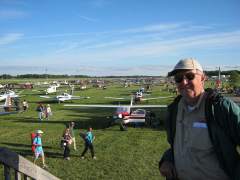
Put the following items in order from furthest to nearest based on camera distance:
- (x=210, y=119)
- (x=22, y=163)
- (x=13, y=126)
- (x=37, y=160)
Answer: (x=13, y=126) < (x=37, y=160) < (x=22, y=163) < (x=210, y=119)

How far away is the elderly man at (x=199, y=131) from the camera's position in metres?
2.39

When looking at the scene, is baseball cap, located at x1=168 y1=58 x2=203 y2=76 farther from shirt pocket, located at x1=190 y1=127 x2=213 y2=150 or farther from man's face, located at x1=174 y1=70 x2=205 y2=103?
shirt pocket, located at x1=190 y1=127 x2=213 y2=150

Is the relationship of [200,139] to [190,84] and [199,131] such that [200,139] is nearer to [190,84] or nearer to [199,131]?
[199,131]

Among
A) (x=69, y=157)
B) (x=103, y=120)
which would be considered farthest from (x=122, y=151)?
(x=103, y=120)

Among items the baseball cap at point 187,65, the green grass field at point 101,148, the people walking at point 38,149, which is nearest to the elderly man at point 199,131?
the baseball cap at point 187,65

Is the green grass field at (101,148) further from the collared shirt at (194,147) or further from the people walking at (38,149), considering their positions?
the collared shirt at (194,147)

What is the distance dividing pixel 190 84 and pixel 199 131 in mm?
368

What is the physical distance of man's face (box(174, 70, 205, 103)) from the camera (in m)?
2.66

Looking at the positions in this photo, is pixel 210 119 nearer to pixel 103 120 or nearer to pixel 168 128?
pixel 168 128

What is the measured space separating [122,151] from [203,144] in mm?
13365

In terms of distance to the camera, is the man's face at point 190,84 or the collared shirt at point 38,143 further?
the collared shirt at point 38,143

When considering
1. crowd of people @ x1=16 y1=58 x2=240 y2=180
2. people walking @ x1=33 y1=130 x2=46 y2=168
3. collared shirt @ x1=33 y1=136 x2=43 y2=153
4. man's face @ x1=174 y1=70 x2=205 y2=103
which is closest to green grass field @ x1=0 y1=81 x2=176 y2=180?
people walking @ x1=33 y1=130 x2=46 y2=168

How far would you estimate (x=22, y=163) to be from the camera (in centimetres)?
263

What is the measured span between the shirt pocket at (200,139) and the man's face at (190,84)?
24 centimetres
